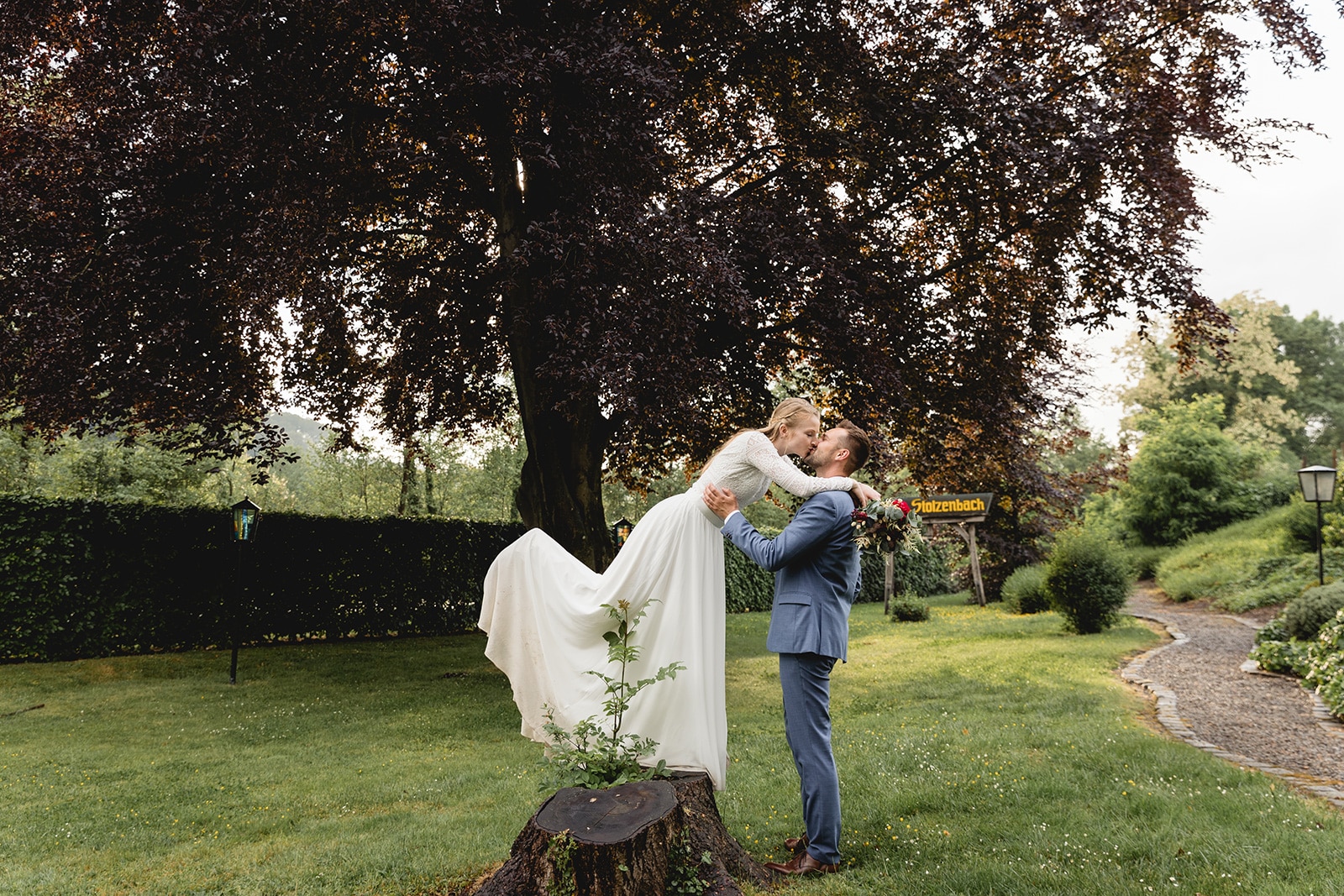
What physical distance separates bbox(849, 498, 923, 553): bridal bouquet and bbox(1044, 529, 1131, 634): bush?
13372 mm

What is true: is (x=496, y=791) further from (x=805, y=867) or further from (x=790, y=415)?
(x=790, y=415)

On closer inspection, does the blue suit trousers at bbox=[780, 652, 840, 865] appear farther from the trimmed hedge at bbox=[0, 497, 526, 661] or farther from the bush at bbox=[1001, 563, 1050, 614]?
the bush at bbox=[1001, 563, 1050, 614]

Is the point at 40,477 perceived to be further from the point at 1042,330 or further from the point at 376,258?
the point at 1042,330

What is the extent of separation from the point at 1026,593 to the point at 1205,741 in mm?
14367

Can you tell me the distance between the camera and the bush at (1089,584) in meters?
15.8

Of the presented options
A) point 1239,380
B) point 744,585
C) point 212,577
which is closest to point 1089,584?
point 744,585

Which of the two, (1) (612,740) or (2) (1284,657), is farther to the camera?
(2) (1284,657)

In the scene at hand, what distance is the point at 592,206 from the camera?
8477mm

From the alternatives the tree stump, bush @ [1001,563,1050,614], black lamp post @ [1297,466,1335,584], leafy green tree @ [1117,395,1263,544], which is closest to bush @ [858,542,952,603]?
bush @ [1001,563,1050,614]

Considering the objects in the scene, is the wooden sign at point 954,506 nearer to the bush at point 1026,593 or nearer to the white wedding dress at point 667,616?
the bush at point 1026,593

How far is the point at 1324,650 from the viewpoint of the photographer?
32.9 feet

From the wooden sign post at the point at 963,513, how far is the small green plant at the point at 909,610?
9.68ft

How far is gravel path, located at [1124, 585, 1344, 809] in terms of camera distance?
262 inches

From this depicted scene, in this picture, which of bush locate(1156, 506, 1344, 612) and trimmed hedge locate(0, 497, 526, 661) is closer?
trimmed hedge locate(0, 497, 526, 661)
